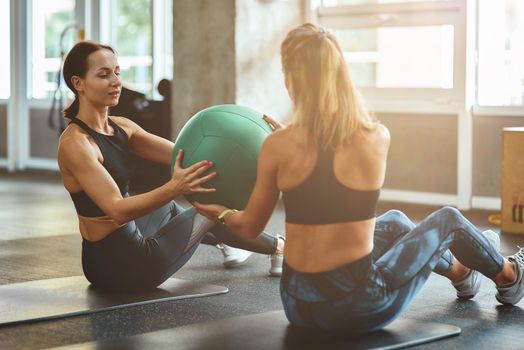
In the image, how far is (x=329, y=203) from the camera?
2582mm

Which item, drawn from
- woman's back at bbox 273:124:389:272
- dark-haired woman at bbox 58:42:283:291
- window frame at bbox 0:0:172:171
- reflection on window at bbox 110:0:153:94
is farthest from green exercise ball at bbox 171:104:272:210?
window frame at bbox 0:0:172:171

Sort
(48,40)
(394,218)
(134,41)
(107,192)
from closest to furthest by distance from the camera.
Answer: (394,218) → (107,192) → (134,41) → (48,40)

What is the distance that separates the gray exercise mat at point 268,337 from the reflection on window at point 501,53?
12.8 feet

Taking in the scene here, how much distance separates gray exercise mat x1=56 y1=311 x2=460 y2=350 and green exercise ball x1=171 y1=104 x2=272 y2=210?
0.40 metres

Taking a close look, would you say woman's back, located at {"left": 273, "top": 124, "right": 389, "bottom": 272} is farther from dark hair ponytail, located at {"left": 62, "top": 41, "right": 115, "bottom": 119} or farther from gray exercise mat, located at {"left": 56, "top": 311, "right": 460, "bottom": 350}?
dark hair ponytail, located at {"left": 62, "top": 41, "right": 115, "bottom": 119}

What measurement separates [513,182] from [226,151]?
303cm

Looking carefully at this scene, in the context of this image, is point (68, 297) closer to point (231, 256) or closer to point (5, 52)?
point (231, 256)

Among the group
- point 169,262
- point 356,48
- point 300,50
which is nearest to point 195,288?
point 169,262

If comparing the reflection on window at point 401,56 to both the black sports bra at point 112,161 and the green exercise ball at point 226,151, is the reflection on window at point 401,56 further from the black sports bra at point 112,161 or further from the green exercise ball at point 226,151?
the green exercise ball at point 226,151

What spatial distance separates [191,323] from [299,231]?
2.30 feet

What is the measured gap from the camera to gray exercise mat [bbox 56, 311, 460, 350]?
107 inches

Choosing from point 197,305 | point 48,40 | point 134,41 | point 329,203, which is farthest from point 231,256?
point 48,40

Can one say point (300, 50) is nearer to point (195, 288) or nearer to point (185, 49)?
point (195, 288)

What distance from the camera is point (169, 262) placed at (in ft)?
11.4
